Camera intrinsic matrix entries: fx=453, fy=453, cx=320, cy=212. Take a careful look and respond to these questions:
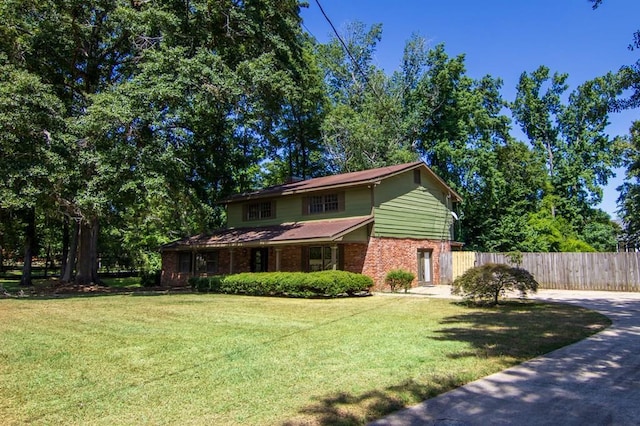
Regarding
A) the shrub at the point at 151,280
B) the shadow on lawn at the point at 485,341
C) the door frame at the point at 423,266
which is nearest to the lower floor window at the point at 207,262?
the shrub at the point at 151,280

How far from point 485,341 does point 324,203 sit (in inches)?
592

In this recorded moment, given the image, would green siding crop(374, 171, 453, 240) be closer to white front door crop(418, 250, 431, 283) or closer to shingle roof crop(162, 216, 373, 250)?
white front door crop(418, 250, 431, 283)

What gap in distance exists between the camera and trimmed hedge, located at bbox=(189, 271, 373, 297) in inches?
683

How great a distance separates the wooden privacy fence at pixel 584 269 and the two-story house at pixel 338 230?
3.86 meters

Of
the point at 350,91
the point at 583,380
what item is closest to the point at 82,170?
the point at 583,380

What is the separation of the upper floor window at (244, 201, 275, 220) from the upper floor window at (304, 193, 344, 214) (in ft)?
9.21

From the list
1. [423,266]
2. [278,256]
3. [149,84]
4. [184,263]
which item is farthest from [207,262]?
[423,266]

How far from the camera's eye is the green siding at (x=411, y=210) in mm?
21578

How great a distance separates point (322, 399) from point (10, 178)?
1663cm

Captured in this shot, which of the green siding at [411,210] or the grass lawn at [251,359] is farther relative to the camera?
the green siding at [411,210]

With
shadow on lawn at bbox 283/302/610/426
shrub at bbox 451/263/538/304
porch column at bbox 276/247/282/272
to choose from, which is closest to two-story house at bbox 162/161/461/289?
porch column at bbox 276/247/282/272

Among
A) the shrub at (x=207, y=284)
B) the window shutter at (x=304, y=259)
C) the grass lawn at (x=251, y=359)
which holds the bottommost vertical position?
the grass lawn at (x=251, y=359)

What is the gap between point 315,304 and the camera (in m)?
15.2

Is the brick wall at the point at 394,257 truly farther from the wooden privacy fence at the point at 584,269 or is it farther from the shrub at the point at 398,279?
the wooden privacy fence at the point at 584,269
